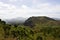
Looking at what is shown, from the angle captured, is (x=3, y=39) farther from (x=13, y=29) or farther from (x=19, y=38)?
(x=13, y=29)

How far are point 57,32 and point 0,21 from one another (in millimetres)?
28120

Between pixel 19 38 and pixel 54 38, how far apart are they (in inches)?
728

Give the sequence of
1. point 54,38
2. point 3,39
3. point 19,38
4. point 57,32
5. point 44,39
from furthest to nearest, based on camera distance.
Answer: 1. point 57,32
2. point 54,38
3. point 44,39
4. point 19,38
5. point 3,39

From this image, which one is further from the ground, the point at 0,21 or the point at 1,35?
the point at 0,21

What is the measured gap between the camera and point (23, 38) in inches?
2226

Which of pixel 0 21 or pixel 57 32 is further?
pixel 57 32

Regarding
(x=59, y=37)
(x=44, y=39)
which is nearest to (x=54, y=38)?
(x=59, y=37)

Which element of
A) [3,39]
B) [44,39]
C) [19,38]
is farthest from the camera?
[44,39]

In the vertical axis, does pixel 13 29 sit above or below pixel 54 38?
above

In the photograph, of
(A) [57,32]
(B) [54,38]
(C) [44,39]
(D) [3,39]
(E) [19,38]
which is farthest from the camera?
(A) [57,32]

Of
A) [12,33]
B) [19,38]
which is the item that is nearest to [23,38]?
[19,38]

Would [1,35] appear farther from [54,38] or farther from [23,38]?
[54,38]

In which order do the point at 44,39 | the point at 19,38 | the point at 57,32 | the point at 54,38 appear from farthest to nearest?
1. the point at 57,32
2. the point at 54,38
3. the point at 44,39
4. the point at 19,38

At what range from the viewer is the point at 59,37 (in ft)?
224
